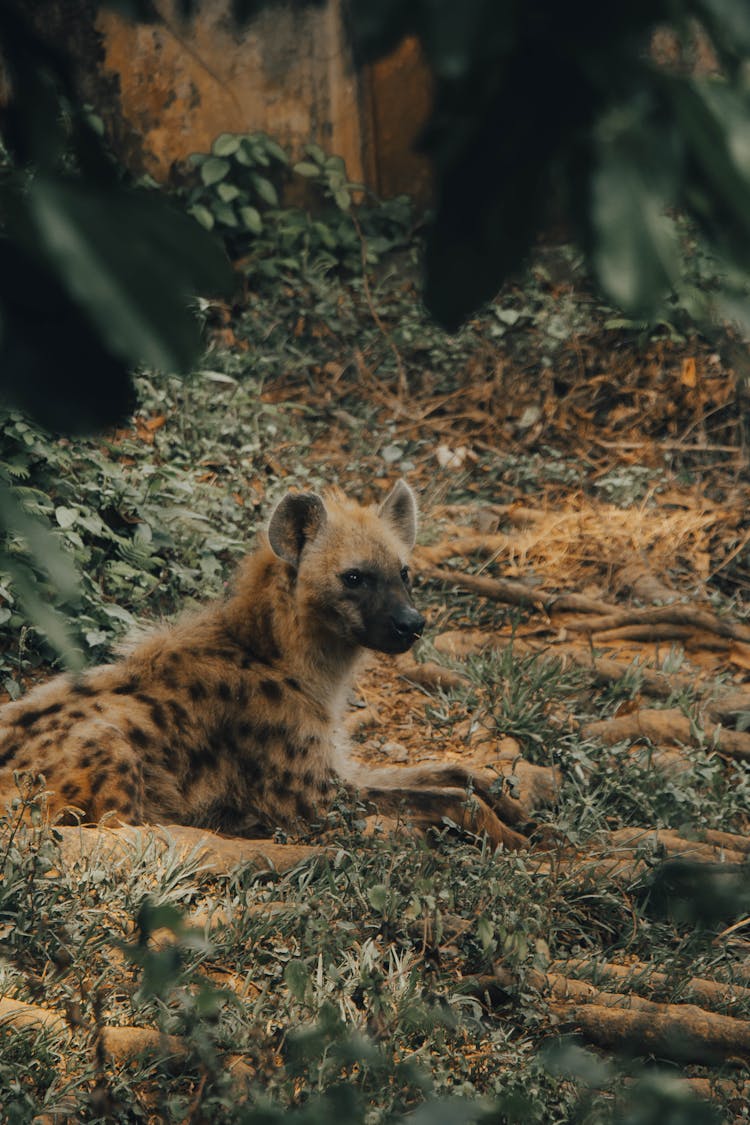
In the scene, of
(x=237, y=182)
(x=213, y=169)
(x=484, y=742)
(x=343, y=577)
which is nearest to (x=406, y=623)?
(x=343, y=577)

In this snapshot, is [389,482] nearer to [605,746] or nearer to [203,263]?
[605,746]

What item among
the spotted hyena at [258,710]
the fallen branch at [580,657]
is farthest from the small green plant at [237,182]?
the spotted hyena at [258,710]

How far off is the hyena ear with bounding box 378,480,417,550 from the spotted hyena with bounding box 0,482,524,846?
170 mm

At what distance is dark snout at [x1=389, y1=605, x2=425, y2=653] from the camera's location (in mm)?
4844

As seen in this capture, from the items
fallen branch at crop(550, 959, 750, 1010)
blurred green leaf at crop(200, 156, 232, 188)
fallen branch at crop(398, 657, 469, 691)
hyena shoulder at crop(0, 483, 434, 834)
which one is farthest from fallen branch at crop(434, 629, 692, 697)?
blurred green leaf at crop(200, 156, 232, 188)

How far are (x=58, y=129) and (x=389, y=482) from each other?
6898mm

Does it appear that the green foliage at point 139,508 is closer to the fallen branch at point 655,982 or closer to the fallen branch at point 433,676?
the fallen branch at point 433,676

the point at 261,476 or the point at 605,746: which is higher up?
the point at 261,476

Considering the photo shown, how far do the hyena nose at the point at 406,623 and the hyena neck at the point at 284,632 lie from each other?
0.27 m

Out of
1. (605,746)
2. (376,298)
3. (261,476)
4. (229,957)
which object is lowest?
(605,746)

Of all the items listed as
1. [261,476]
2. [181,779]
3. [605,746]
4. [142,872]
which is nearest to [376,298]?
[261,476]

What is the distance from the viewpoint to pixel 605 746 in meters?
5.38

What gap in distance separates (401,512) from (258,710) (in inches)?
49.1

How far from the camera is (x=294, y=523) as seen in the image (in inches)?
196
